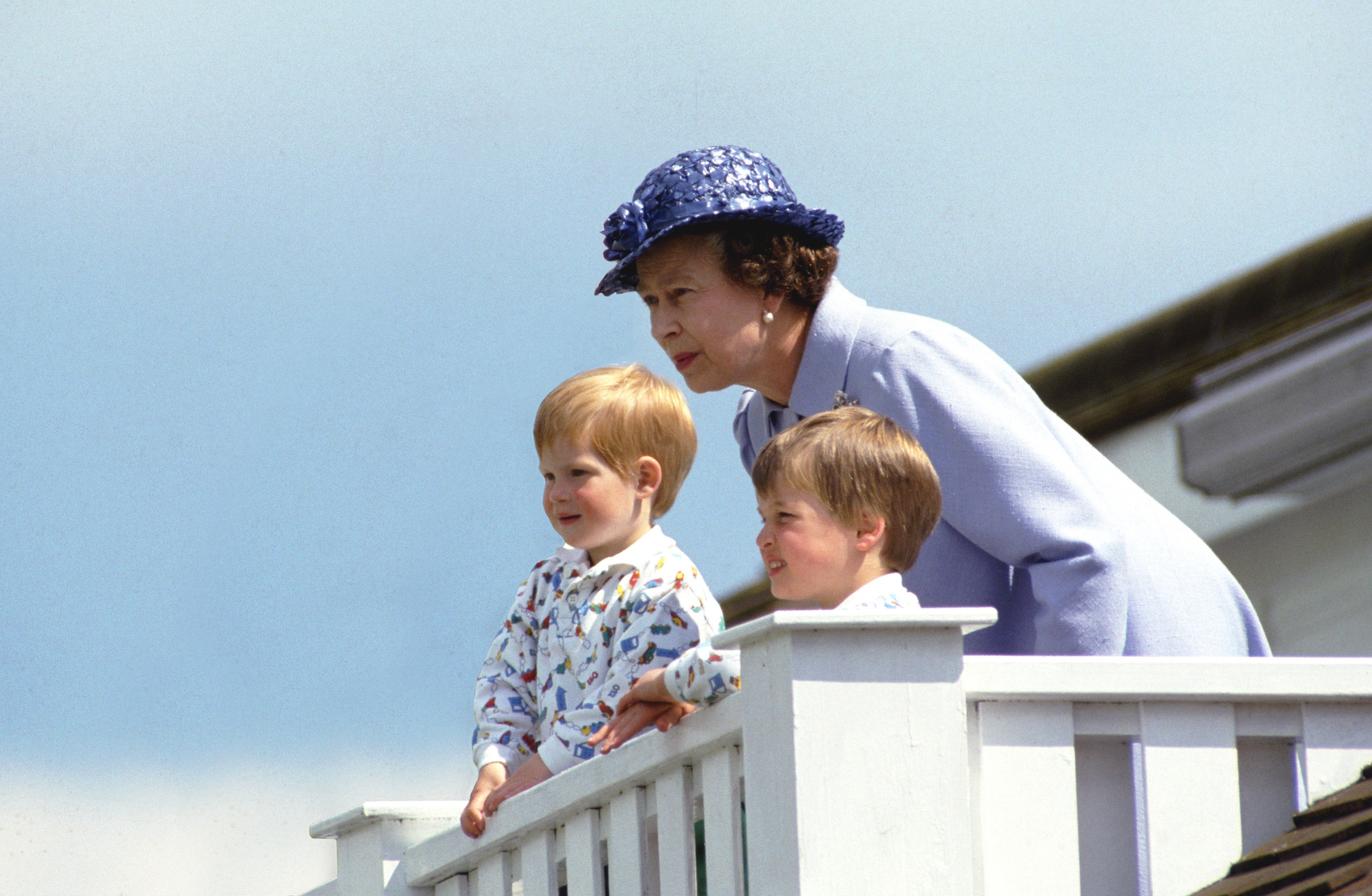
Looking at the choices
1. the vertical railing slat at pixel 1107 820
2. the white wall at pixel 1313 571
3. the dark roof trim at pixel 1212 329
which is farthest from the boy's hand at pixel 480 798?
the dark roof trim at pixel 1212 329

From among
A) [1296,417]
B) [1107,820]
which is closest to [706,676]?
[1107,820]

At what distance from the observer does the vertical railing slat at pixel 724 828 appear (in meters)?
2.58

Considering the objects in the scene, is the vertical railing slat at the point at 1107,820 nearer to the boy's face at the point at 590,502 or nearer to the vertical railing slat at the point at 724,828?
the vertical railing slat at the point at 724,828

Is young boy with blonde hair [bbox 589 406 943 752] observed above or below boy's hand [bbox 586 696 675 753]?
above

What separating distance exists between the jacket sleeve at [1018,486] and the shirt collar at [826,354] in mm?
142

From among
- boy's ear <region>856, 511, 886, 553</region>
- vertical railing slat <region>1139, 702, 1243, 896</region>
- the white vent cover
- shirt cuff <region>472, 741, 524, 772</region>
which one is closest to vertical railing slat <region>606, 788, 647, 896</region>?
boy's ear <region>856, 511, 886, 553</region>

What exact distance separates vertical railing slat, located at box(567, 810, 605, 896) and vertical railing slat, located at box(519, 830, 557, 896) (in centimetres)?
7

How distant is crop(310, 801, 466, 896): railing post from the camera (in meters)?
3.50

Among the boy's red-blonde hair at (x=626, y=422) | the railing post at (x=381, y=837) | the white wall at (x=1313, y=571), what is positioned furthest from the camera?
the white wall at (x=1313, y=571)

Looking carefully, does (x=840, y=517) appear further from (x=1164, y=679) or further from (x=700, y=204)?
(x=700, y=204)

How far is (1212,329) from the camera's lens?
27.0 feet

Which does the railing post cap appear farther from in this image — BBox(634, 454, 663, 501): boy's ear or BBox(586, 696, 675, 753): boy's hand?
BBox(634, 454, 663, 501): boy's ear

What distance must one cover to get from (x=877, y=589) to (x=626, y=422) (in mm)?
909

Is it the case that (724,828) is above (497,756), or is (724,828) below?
below
